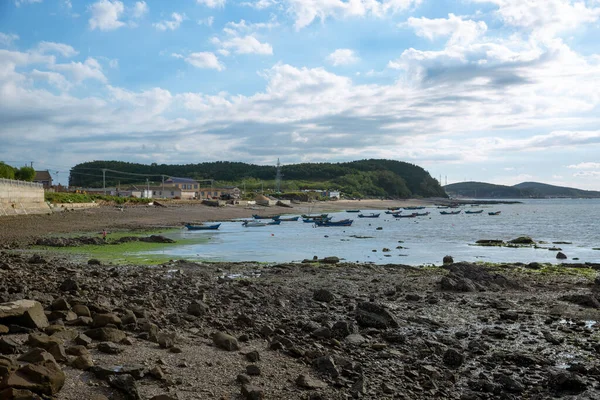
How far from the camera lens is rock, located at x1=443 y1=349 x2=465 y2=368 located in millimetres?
9977

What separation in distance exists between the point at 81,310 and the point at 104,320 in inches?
35.1

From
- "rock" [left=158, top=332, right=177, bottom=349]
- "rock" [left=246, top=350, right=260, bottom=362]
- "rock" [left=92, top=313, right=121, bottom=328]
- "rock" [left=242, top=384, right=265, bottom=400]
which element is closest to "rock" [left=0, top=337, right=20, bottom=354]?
"rock" [left=92, top=313, right=121, bottom=328]

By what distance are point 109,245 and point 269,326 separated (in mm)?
26202

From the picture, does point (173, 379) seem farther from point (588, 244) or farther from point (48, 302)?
point (588, 244)

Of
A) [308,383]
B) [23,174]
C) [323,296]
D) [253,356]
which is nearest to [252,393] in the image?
[308,383]

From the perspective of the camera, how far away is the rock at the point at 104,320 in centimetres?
913

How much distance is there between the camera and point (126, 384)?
6.66 meters

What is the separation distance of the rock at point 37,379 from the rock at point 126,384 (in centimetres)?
63

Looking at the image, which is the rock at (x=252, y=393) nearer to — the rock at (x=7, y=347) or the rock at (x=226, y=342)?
the rock at (x=226, y=342)

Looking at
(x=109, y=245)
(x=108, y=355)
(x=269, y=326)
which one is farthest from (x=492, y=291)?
(x=109, y=245)

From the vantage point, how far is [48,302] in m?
10.6

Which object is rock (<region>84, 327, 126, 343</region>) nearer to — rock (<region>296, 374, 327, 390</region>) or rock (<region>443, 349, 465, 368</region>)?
rock (<region>296, 374, 327, 390</region>)

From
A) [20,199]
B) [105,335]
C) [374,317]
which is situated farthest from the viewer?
[20,199]

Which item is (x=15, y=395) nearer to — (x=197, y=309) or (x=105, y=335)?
(x=105, y=335)
